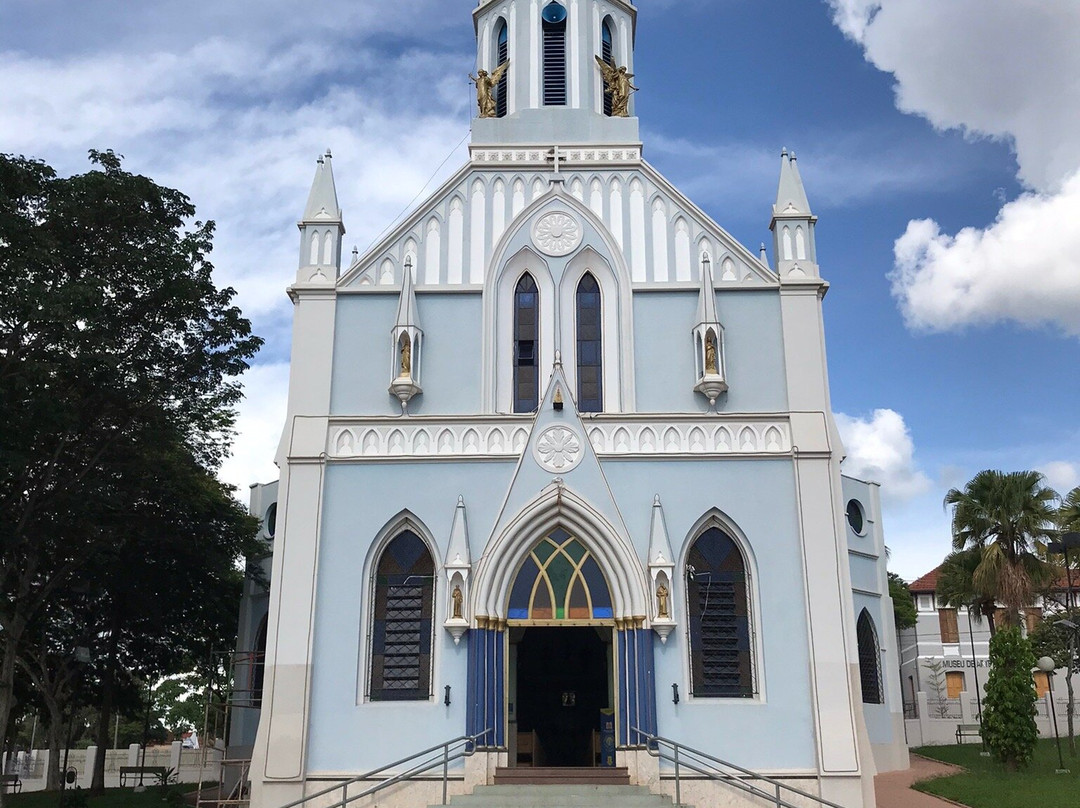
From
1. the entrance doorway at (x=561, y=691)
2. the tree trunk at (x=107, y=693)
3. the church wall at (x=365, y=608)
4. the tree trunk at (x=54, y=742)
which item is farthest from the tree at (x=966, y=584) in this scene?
the tree trunk at (x=54, y=742)

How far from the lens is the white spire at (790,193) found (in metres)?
21.7

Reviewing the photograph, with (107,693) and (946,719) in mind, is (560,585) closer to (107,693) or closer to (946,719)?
(107,693)

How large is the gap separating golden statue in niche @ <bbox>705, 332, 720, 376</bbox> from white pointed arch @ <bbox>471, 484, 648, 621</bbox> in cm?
357

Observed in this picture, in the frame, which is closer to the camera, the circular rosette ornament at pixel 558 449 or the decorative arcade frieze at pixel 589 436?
the circular rosette ornament at pixel 558 449

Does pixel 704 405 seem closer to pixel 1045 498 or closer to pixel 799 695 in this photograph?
pixel 799 695

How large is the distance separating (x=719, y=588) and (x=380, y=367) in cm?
769

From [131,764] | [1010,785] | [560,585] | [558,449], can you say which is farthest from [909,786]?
[131,764]

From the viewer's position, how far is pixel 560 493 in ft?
62.6

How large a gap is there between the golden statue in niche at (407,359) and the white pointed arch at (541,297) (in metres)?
1.45

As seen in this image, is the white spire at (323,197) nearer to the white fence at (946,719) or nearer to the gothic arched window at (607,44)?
the gothic arched window at (607,44)

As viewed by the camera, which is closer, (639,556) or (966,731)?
(639,556)

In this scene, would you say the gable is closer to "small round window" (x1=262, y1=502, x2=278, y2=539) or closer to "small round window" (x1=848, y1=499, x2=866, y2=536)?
"small round window" (x1=262, y1=502, x2=278, y2=539)

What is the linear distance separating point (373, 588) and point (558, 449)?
4.22 meters

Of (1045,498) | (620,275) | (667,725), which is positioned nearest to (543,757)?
(667,725)
